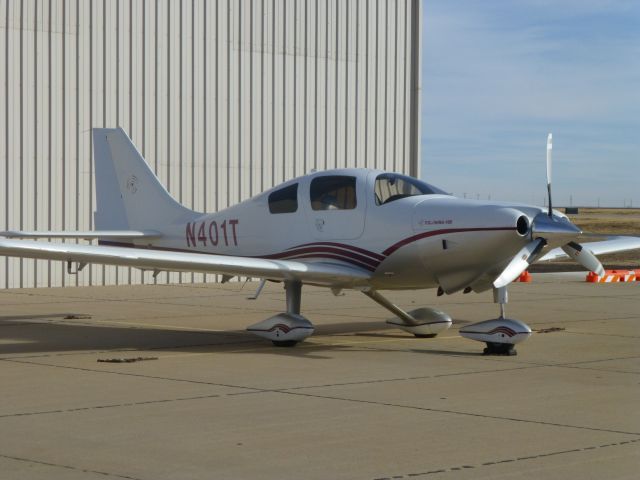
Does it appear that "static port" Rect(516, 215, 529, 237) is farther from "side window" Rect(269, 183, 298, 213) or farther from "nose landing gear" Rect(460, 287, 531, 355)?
"side window" Rect(269, 183, 298, 213)

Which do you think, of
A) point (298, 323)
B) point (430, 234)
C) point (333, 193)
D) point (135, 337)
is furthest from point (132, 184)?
point (430, 234)

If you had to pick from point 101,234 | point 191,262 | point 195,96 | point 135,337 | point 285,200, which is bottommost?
point 135,337

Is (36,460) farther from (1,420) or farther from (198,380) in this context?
(198,380)

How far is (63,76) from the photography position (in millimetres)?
22234

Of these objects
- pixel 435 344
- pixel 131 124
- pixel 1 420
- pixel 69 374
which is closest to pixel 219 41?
pixel 131 124

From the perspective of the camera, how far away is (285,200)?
13.6 m

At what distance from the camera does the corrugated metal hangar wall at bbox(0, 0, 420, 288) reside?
71.4 ft

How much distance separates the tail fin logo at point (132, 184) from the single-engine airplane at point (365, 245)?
44.8 inches

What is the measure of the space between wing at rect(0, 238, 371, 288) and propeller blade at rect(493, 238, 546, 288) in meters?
1.67

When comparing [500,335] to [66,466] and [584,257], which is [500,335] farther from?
[66,466]

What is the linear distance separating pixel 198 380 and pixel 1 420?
2370mm

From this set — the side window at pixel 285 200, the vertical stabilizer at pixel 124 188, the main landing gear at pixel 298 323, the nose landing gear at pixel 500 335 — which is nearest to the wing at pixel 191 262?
the main landing gear at pixel 298 323

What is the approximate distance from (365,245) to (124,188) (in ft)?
15.9

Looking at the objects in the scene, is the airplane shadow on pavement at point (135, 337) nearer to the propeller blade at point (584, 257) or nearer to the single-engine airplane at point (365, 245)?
the single-engine airplane at point (365, 245)
